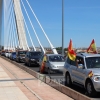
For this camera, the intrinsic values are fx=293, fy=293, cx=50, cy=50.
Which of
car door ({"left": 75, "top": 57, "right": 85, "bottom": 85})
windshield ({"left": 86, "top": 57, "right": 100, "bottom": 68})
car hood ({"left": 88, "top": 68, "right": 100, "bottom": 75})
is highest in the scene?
windshield ({"left": 86, "top": 57, "right": 100, "bottom": 68})

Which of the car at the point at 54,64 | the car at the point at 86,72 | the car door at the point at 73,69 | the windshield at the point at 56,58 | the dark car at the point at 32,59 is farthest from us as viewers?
the dark car at the point at 32,59

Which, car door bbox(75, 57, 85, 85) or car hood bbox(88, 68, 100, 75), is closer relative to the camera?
car hood bbox(88, 68, 100, 75)

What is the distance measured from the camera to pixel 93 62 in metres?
11.4

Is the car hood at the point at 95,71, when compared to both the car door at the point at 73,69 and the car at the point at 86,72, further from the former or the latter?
the car door at the point at 73,69

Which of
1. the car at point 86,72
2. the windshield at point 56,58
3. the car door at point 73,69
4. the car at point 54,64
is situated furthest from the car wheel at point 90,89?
the windshield at point 56,58

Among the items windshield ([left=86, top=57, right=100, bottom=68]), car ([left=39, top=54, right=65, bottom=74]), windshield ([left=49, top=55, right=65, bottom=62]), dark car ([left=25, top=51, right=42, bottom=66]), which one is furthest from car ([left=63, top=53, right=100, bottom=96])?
dark car ([left=25, top=51, right=42, bottom=66])

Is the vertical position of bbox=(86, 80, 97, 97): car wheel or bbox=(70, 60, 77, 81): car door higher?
bbox=(70, 60, 77, 81): car door

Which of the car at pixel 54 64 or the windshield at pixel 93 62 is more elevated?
the windshield at pixel 93 62

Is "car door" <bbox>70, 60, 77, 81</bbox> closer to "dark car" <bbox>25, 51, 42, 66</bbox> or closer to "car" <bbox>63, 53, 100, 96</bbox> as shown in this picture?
"car" <bbox>63, 53, 100, 96</bbox>

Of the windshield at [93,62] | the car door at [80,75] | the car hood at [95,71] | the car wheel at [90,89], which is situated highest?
the windshield at [93,62]

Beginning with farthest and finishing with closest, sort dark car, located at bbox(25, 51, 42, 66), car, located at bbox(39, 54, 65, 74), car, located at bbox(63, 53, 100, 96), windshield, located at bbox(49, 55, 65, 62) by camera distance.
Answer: dark car, located at bbox(25, 51, 42, 66)
windshield, located at bbox(49, 55, 65, 62)
car, located at bbox(39, 54, 65, 74)
car, located at bbox(63, 53, 100, 96)

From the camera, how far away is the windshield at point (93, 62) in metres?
11.2

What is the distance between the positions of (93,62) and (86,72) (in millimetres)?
800

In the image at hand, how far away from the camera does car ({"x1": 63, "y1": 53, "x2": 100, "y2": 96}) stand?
1018 cm
